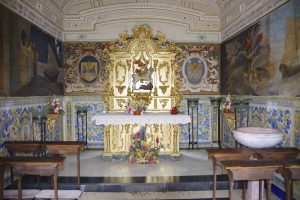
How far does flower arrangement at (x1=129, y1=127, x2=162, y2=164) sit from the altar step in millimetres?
1342

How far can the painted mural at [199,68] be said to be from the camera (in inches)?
372

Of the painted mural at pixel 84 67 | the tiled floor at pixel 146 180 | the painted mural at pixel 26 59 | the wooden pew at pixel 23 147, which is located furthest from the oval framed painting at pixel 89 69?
the wooden pew at pixel 23 147

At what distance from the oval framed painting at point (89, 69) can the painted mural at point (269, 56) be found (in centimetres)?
477

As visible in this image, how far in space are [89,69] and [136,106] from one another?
3.01 m

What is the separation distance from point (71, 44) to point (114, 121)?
3.95m

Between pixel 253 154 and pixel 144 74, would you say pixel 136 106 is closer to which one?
pixel 144 74

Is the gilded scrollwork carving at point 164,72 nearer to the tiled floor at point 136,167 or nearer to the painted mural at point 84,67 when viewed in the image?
the painted mural at point 84,67

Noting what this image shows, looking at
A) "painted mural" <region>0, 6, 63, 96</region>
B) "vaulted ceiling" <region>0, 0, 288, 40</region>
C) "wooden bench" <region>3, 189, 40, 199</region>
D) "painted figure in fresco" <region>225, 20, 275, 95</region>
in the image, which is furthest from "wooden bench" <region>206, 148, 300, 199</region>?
"vaulted ceiling" <region>0, 0, 288, 40</region>

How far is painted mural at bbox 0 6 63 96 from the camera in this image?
5359 mm

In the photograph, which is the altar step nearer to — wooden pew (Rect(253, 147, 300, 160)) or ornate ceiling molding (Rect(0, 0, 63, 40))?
wooden pew (Rect(253, 147, 300, 160))

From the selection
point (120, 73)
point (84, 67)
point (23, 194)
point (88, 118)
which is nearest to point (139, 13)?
point (120, 73)

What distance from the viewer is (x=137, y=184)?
5.31 meters

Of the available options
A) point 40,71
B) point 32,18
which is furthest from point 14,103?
point 32,18

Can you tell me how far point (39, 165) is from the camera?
3818 millimetres
